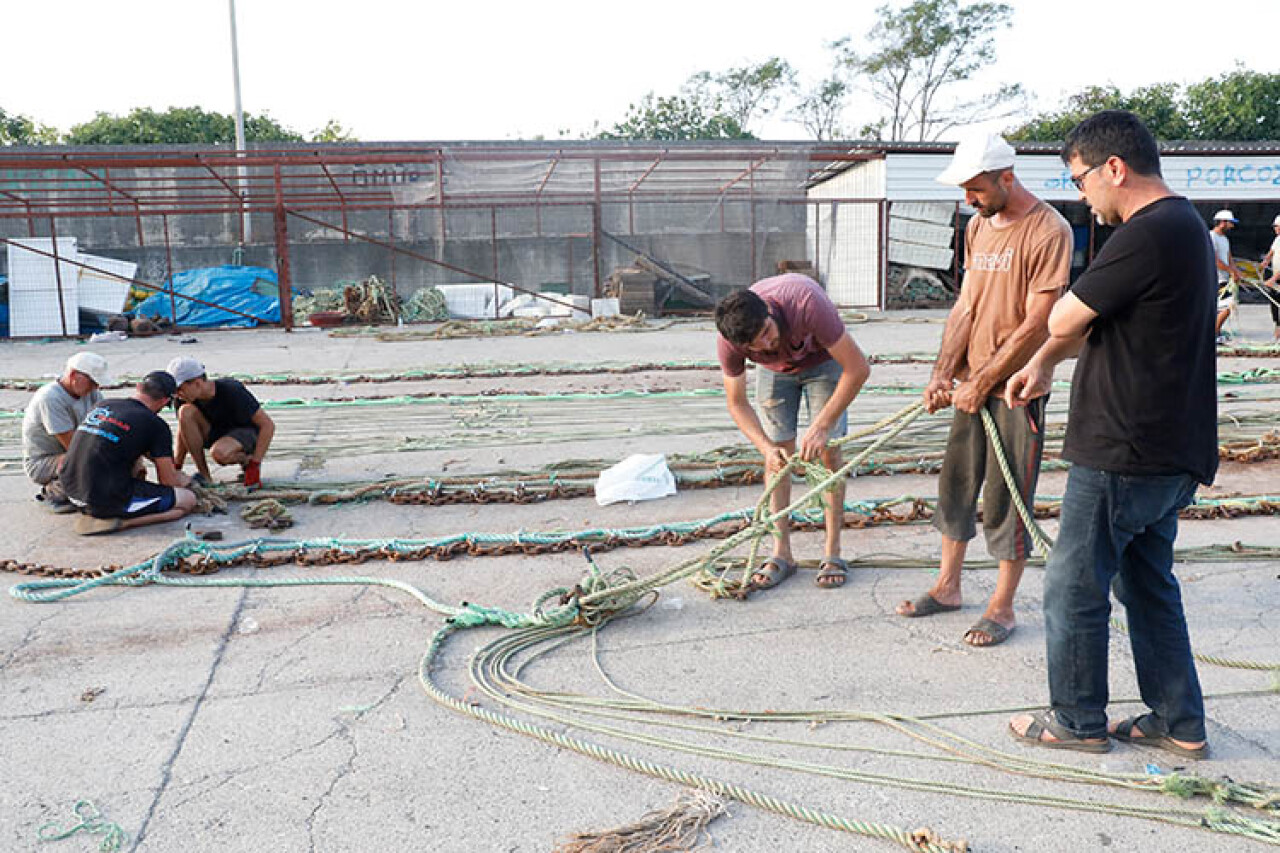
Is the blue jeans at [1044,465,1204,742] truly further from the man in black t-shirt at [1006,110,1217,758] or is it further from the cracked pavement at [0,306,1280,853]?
the cracked pavement at [0,306,1280,853]

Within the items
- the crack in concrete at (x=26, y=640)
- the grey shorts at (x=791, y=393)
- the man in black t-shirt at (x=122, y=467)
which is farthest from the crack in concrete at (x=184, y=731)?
the grey shorts at (x=791, y=393)

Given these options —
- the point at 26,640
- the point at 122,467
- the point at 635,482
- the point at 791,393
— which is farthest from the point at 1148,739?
the point at 122,467

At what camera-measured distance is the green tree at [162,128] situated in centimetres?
4062

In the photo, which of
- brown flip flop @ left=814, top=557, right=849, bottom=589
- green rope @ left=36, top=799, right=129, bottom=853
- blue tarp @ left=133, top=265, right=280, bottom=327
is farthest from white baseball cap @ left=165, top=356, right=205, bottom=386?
blue tarp @ left=133, top=265, right=280, bottom=327

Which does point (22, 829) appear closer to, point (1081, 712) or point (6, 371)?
point (1081, 712)

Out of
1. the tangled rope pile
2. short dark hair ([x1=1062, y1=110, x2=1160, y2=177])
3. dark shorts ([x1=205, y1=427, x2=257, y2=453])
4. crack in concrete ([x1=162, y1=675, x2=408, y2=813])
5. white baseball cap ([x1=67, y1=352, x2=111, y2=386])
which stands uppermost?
short dark hair ([x1=1062, y1=110, x2=1160, y2=177])

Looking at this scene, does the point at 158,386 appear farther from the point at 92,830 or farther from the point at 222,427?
the point at 92,830

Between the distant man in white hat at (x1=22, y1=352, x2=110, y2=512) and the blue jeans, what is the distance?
226 inches

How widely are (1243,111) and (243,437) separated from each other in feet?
126

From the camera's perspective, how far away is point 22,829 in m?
2.93

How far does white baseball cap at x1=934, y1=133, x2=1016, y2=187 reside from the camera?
3768mm

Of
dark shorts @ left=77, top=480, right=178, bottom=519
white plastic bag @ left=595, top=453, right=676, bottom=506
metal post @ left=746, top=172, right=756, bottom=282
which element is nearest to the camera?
dark shorts @ left=77, top=480, right=178, bottom=519

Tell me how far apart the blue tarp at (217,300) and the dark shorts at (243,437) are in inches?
536

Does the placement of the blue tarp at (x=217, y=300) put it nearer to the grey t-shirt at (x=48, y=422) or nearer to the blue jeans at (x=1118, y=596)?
the grey t-shirt at (x=48, y=422)
